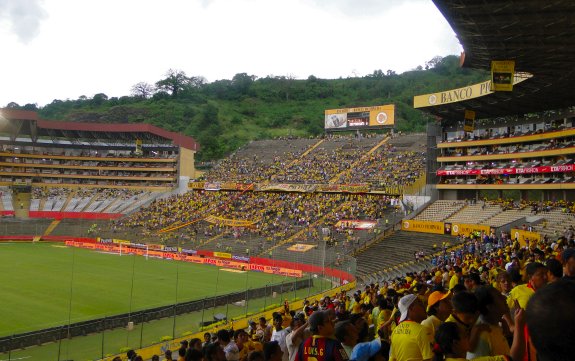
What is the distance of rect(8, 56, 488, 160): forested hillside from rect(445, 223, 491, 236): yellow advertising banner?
58.3 m

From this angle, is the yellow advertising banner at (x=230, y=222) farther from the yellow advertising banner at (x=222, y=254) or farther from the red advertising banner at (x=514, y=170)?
the red advertising banner at (x=514, y=170)

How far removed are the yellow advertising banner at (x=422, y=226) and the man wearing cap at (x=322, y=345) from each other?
124ft

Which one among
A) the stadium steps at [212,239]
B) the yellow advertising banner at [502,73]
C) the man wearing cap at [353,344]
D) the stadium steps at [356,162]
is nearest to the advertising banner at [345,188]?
the stadium steps at [356,162]

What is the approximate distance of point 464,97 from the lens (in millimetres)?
41312

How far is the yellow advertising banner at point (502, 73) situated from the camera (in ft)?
68.2

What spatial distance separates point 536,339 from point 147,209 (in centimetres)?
6854

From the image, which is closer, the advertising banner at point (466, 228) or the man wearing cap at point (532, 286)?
the man wearing cap at point (532, 286)

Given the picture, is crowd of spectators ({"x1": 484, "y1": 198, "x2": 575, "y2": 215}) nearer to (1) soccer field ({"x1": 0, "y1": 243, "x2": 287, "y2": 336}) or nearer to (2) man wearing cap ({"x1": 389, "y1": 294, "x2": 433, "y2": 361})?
(1) soccer field ({"x1": 0, "y1": 243, "x2": 287, "y2": 336})

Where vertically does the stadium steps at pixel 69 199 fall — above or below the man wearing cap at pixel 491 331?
below

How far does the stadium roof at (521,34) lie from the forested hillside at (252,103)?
237 feet

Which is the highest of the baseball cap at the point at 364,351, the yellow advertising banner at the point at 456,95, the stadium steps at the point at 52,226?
the yellow advertising banner at the point at 456,95

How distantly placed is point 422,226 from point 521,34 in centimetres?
2566

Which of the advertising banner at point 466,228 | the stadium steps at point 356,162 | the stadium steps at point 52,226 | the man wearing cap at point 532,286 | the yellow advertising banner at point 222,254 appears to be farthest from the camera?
the stadium steps at point 52,226

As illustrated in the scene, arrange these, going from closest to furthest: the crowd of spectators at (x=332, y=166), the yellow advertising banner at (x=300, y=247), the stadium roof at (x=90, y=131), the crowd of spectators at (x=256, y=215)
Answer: the yellow advertising banner at (x=300, y=247)
the crowd of spectators at (x=256, y=215)
the crowd of spectators at (x=332, y=166)
the stadium roof at (x=90, y=131)
